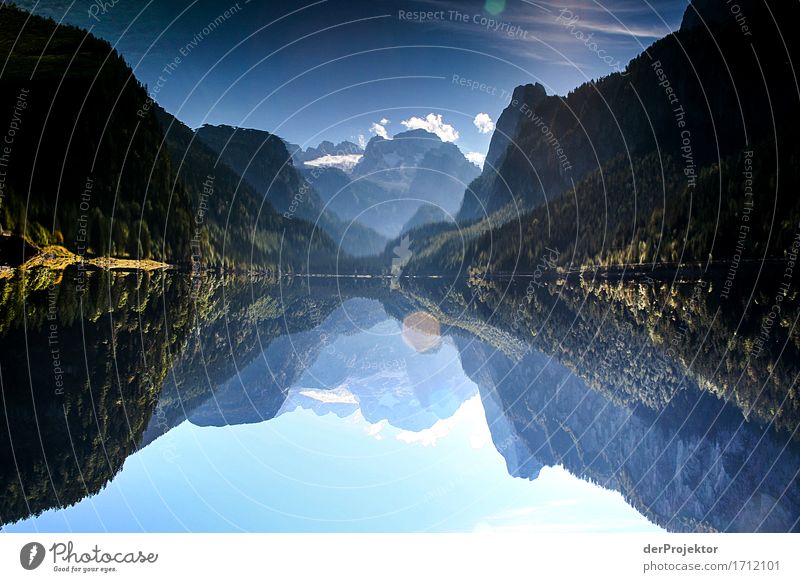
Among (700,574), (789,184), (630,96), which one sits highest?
(630,96)

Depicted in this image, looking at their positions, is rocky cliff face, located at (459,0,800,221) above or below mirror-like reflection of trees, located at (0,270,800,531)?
above

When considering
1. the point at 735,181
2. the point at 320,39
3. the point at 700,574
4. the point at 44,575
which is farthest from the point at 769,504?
the point at 735,181

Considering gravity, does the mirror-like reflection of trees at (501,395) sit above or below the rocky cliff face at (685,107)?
below

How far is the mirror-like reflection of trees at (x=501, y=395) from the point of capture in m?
7.64

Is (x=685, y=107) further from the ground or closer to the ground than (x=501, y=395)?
further from the ground

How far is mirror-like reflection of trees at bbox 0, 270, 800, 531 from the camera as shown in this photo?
25.1 ft

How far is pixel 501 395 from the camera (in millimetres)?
12930

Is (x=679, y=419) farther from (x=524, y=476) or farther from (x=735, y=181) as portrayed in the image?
(x=735, y=181)

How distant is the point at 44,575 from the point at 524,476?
5.74 meters

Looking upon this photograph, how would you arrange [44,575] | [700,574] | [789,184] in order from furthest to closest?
[789,184], [700,574], [44,575]

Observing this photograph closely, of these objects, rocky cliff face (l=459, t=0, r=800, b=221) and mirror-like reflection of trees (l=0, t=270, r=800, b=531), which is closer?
mirror-like reflection of trees (l=0, t=270, r=800, b=531)

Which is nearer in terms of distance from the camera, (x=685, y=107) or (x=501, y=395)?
(x=501, y=395)

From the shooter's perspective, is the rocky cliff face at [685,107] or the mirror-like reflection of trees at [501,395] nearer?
the mirror-like reflection of trees at [501,395]

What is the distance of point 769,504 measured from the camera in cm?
735
